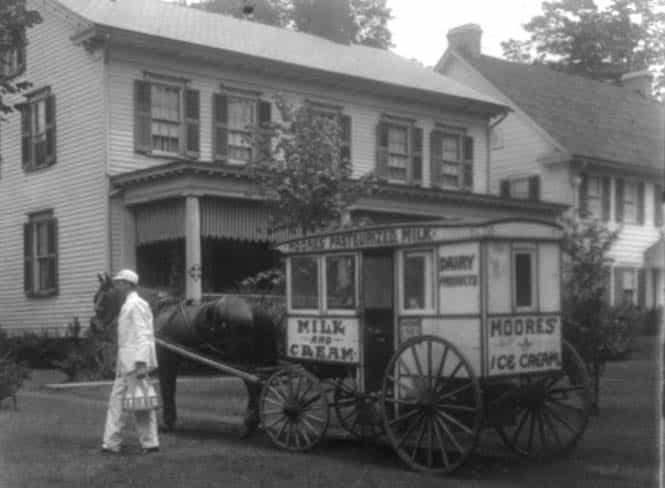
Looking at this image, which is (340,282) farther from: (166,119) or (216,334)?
(166,119)

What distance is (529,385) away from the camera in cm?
955

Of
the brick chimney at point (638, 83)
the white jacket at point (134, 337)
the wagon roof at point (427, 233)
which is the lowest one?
the white jacket at point (134, 337)

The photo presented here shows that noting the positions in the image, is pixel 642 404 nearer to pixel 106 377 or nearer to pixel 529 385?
pixel 529 385

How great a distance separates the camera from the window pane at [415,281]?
31.6ft

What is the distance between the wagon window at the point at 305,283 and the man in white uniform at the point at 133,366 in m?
1.47

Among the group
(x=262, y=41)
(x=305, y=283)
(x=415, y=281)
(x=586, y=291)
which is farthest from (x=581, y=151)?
(x=415, y=281)

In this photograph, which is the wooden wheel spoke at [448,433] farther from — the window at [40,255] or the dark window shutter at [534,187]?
the dark window shutter at [534,187]

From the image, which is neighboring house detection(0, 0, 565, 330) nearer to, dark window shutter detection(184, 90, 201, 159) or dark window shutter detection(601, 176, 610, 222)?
dark window shutter detection(184, 90, 201, 159)

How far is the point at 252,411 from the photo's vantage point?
11.6 meters

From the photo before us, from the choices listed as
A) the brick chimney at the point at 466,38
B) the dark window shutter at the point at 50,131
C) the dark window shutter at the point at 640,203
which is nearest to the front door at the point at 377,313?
the dark window shutter at the point at 50,131

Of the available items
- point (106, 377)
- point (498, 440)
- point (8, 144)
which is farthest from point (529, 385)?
point (8, 144)

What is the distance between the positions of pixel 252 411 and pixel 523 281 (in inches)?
140

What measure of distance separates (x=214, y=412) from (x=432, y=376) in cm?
577

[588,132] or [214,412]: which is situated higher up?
[588,132]
